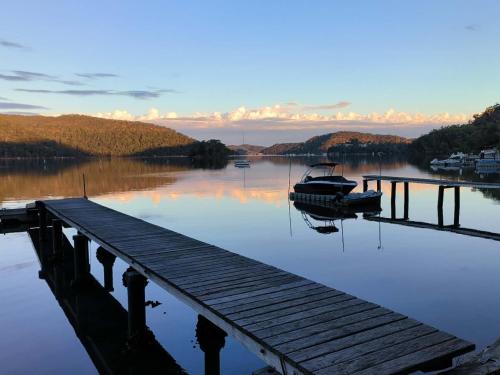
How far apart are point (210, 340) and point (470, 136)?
6038 inches

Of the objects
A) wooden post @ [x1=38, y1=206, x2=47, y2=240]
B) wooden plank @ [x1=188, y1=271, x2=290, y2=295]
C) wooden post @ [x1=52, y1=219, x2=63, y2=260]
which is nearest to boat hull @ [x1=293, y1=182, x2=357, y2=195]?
wooden post @ [x1=38, y1=206, x2=47, y2=240]

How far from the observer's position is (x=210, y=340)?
443 inches

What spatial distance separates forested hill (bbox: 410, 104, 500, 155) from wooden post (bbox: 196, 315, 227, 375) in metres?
112

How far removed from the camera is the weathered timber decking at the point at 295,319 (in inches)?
231

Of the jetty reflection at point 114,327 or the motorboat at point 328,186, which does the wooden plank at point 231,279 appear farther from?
the motorboat at point 328,186

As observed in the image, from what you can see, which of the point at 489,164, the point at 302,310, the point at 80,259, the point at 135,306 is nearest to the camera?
the point at 302,310

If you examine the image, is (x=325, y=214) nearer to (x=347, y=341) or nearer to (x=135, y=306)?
(x=135, y=306)

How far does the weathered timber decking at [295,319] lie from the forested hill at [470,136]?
113 meters

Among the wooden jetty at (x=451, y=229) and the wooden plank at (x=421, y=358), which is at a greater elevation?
the wooden plank at (x=421, y=358)

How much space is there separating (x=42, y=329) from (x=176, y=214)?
24.6 metres

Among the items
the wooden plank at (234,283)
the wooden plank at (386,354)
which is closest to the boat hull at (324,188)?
the wooden plank at (234,283)

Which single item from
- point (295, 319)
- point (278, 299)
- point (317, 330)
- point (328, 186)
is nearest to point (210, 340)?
point (278, 299)

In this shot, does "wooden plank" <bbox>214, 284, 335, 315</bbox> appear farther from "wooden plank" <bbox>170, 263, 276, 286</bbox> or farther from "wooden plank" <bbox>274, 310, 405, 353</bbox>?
"wooden plank" <bbox>170, 263, 276, 286</bbox>

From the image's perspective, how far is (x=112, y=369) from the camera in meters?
10.5
